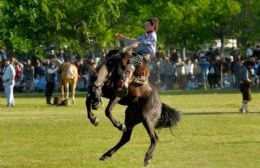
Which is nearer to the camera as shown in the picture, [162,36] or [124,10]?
[124,10]

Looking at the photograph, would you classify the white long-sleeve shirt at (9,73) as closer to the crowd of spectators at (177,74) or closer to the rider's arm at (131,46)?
the crowd of spectators at (177,74)

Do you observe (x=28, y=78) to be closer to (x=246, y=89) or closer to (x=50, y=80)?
(x=50, y=80)

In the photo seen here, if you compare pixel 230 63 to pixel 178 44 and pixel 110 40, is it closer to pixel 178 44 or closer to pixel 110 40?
pixel 110 40

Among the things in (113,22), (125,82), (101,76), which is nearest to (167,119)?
(125,82)

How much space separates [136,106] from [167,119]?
33.9 inches

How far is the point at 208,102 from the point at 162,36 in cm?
2568

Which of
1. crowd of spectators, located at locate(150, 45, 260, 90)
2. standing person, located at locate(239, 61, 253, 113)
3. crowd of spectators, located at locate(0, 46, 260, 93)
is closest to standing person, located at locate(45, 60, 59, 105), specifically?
standing person, located at locate(239, 61, 253, 113)

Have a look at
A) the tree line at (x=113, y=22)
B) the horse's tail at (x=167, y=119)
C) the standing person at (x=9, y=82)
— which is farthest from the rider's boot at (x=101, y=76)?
the standing person at (x=9, y=82)

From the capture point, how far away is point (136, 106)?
56.7 feet

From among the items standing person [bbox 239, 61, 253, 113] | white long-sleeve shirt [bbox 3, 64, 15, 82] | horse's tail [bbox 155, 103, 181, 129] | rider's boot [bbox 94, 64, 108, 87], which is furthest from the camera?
white long-sleeve shirt [bbox 3, 64, 15, 82]

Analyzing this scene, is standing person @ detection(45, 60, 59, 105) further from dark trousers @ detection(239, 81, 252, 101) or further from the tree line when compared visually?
dark trousers @ detection(239, 81, 252, 101)

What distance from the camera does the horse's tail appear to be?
1778cm

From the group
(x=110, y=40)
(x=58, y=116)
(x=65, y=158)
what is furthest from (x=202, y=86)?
(x=65, y=158)

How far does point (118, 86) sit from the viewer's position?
16.4 meters
